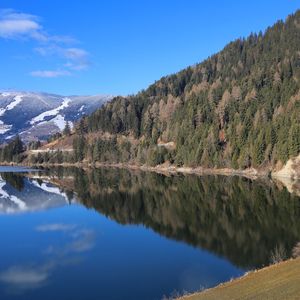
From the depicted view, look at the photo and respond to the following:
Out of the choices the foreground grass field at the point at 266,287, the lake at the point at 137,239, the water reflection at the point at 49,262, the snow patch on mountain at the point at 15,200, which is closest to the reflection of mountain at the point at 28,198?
the snow patch on mountain at the point at 15,200

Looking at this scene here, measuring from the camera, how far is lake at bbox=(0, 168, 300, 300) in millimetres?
43625

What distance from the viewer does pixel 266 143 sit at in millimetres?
169625

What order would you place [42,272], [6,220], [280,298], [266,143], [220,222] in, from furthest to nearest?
[266,143], [6,220], [220,222], [42,272], [280,298]

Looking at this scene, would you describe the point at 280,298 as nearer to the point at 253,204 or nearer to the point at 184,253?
the point at 184,253

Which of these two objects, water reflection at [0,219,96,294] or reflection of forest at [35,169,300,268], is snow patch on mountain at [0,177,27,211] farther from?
water reflection at [0,219,96,294]

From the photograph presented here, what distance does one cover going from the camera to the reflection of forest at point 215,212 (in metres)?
60.0

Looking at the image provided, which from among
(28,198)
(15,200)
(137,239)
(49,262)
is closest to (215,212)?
(137,239)

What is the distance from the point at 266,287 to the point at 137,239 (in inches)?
1443

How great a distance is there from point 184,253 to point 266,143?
12050cm

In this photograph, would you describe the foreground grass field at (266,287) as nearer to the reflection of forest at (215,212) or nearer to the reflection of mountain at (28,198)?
the reflection of forest at (215,212)

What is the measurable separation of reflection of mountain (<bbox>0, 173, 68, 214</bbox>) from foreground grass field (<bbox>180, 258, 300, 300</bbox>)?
2662 inches

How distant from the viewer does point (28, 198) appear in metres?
115

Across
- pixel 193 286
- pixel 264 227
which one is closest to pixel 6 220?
pixel 264 227

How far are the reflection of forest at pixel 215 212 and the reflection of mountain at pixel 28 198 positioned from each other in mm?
6326
